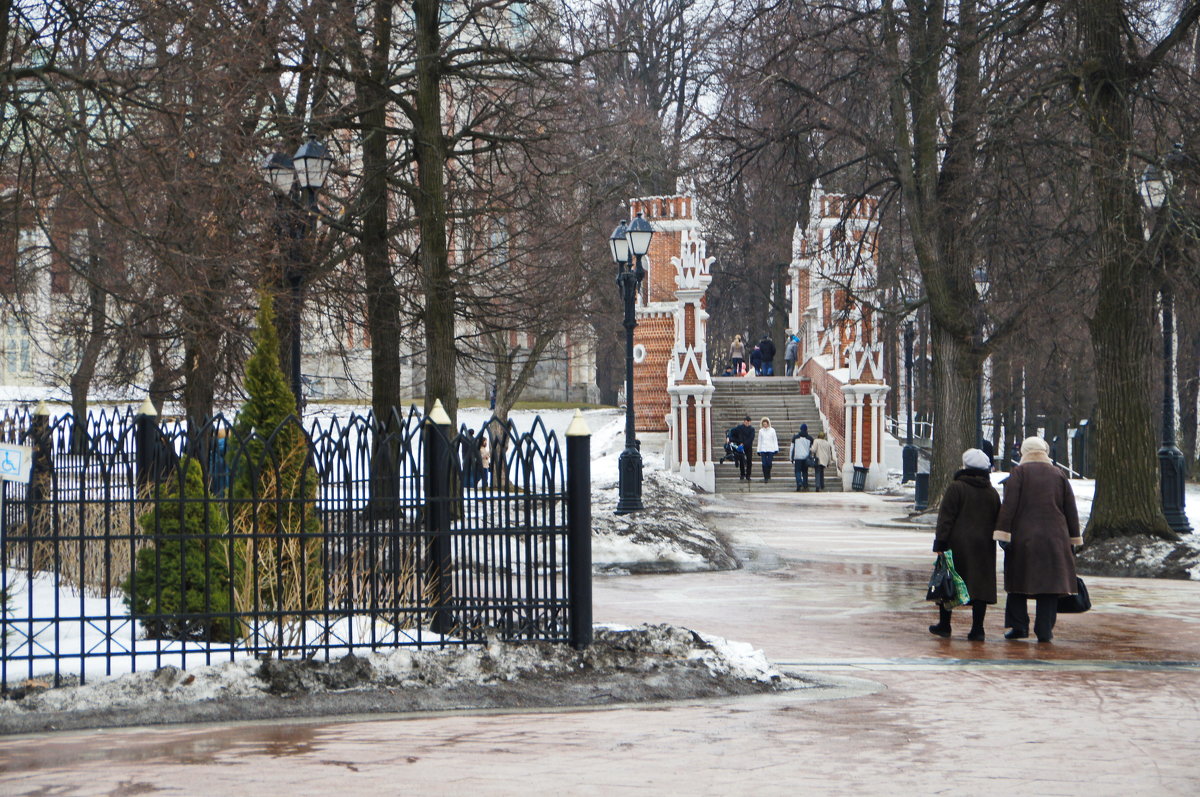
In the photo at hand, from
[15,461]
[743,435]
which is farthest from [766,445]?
[15,461]

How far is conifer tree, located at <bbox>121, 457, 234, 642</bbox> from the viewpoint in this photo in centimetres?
897

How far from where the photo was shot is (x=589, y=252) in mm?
37094

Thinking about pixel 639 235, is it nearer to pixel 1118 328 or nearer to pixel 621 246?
pixel 621 246

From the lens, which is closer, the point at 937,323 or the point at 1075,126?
the point at 1075,126

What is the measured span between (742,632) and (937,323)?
14853 millimetres

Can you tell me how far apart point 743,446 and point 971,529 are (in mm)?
26883

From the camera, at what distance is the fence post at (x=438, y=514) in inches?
372

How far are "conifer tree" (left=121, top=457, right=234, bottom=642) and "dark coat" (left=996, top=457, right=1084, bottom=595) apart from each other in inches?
238

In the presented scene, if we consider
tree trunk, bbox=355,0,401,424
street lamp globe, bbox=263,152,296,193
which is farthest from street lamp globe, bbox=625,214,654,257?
street lamp globe, bbox=263,152,296,193

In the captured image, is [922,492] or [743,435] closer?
[922,492]

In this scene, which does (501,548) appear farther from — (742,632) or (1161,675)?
(1161,675)

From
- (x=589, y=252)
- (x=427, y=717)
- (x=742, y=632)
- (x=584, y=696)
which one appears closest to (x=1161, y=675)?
(x=742, y=632)

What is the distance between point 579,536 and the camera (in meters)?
9.45

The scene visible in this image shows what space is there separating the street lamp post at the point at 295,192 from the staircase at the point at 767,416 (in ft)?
73.6
